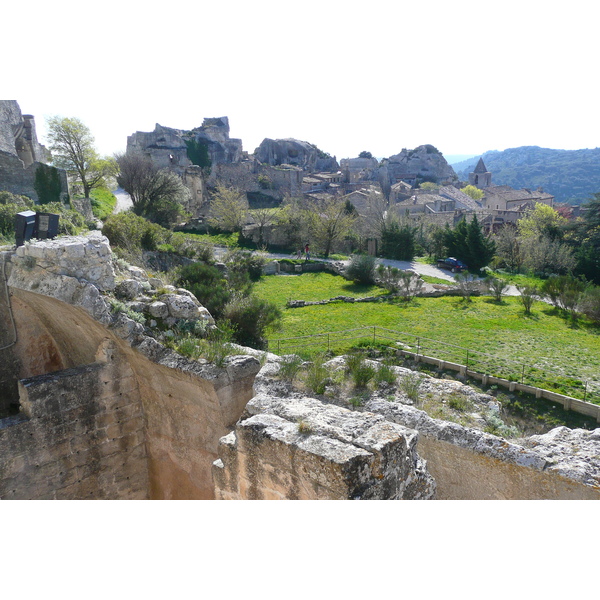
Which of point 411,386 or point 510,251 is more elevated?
point 411,386

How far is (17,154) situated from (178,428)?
25036mm

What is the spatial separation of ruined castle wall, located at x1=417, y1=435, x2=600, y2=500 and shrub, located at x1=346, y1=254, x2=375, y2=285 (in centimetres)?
1935

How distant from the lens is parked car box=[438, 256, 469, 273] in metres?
29.3

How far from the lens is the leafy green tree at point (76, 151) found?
28062 mm

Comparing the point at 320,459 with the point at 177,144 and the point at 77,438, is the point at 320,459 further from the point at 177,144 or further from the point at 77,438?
the point at 177,144

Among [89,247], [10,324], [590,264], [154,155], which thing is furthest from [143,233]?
[154,155]

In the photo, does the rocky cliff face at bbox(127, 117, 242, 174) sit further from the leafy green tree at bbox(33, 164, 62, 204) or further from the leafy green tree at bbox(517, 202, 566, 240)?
the leafy green tree at bbox(517, 202, 566, 240)

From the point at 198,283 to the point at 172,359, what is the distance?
6.58 m

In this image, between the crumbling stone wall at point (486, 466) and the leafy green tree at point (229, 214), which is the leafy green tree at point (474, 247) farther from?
the crumbling stone wall at point (486, 466)

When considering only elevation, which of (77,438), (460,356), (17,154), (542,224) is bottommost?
(460,356)

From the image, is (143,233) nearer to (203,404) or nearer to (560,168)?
(203,404)

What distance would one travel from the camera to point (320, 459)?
11.8 ft

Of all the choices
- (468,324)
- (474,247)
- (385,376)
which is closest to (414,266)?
(474,247)

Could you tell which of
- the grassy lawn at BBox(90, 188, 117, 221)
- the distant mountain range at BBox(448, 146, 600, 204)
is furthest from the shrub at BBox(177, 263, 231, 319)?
the distant mountain range at BBox(448, 146, 600, 204)
